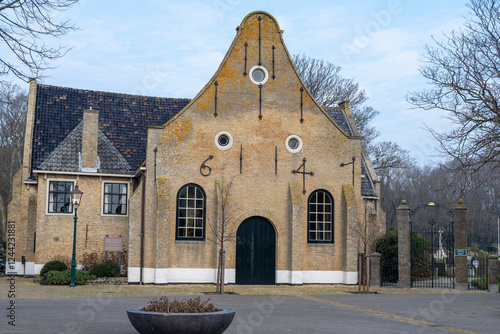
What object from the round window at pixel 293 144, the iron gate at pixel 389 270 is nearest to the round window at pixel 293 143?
the round window at pixel 293 144

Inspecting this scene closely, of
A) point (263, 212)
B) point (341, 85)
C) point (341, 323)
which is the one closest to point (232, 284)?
point (263, 212)

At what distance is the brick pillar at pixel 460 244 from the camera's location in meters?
24.3

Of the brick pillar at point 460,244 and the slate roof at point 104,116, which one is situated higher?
the slate roof at point 104,116

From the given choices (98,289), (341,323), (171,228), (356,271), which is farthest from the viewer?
(356,271)

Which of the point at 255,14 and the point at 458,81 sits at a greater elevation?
the point at 255,14

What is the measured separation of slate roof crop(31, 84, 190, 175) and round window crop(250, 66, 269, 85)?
23.6 ft

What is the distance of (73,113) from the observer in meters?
30.4

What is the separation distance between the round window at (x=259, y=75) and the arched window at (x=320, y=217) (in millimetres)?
5537

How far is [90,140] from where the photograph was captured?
90.7 ft

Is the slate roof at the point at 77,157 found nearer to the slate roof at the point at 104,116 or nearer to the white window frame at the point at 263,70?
the slate roof at the point at 104,116

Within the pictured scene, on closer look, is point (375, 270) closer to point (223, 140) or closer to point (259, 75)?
point (223, 140)

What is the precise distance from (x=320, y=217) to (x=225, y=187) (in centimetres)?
460

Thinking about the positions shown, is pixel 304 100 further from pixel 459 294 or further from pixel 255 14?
pixel 459 294

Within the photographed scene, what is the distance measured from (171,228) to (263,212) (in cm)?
405
